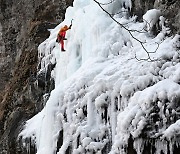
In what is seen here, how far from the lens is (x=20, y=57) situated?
12.3 m

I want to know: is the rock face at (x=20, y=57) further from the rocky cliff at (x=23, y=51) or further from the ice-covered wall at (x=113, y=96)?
the ice-covered wall at (x=113, y=96)

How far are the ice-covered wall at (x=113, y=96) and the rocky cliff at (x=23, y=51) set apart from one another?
12.4 inches

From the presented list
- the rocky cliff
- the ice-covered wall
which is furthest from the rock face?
the ice-covered wall

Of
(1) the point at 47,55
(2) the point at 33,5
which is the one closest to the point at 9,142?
(1) the point at 47,55

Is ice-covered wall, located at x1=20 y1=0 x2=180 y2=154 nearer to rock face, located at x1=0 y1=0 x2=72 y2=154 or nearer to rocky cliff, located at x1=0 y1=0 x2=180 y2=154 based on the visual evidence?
rocky cliff, located at x1=0 y1=0 x2=180 y2=154

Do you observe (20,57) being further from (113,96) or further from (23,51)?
(113,96)

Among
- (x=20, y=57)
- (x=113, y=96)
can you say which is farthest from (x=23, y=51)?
(x=113, y=96)

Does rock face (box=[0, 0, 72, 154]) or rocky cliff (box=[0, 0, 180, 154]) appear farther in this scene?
rock face (box=[0, 0, 72, 154])

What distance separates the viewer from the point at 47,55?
979 centimetres

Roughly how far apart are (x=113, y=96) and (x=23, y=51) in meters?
6.34

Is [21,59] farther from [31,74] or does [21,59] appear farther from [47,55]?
[47,55]

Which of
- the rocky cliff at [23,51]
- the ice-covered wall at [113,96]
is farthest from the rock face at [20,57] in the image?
the ice-covered wall at [113,96]

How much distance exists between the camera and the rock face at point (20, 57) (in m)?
9.68

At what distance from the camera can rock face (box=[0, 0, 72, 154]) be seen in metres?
9.68
